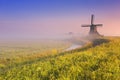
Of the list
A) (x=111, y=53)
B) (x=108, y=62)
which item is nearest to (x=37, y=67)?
(x=108, y=62)

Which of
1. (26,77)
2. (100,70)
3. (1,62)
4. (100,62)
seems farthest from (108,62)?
(1,62)

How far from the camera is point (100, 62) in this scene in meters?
29.0

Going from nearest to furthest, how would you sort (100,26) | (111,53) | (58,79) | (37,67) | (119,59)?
(58,79) < (37,67) < (119,59) < (111,53) < (100,26)

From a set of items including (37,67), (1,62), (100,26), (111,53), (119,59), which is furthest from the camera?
(100,26)

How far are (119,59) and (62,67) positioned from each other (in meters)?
7.08

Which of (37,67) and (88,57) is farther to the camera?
(88,57)

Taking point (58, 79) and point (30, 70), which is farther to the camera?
point (30, 70)

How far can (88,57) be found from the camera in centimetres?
3117

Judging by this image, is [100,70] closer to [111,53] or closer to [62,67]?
[62,67]

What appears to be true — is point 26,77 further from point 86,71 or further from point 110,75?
point 110,75

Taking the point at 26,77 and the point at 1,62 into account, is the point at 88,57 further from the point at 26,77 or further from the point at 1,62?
the point at 1,62

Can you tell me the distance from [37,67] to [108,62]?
7.69m

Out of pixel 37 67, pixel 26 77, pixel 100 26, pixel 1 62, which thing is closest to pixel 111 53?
pixel 37 67

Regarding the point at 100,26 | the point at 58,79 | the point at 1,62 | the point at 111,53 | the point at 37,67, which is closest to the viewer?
the point at 58,79
